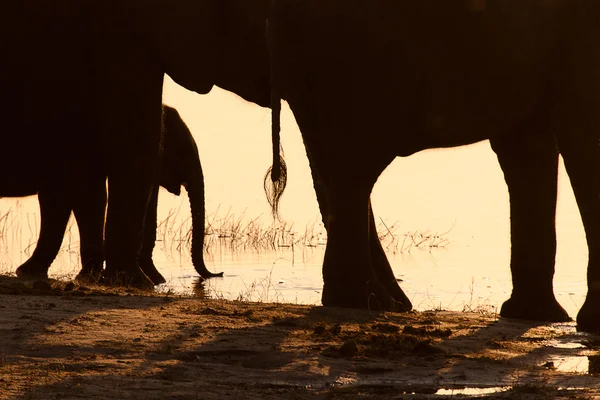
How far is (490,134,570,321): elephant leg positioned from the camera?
983 cm

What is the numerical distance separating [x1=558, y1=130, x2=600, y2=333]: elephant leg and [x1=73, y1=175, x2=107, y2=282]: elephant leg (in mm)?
4565

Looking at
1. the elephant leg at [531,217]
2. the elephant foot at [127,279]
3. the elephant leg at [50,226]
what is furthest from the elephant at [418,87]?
the elephant leg at [50,226]

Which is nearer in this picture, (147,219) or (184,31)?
(184,31)

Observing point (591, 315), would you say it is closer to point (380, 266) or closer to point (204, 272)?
point (380, 266)

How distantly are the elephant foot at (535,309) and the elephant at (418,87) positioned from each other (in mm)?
678

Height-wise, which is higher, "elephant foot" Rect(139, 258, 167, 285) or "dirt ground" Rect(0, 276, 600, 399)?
"elephant foot" Rect(139, 258, 167, 285)

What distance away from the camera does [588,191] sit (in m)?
9.16

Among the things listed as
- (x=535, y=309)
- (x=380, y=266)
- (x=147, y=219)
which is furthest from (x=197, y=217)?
(x=535, y=309)

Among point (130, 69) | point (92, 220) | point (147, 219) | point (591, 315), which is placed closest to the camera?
point (591, 315)

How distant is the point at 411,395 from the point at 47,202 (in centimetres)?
683

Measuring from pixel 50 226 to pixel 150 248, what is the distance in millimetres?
948

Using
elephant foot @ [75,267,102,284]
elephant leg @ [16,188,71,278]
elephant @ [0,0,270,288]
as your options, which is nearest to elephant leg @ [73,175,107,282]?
elephant foot @ [75,267,102,284]

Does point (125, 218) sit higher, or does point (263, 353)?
point (125, 218)

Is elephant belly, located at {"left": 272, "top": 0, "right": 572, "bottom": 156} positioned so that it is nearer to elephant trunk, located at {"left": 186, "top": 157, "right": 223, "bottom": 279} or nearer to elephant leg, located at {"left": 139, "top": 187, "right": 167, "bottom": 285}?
elephant leg, located at {"left": 139, "top": 187, "right": 167, "bottom": 285}
